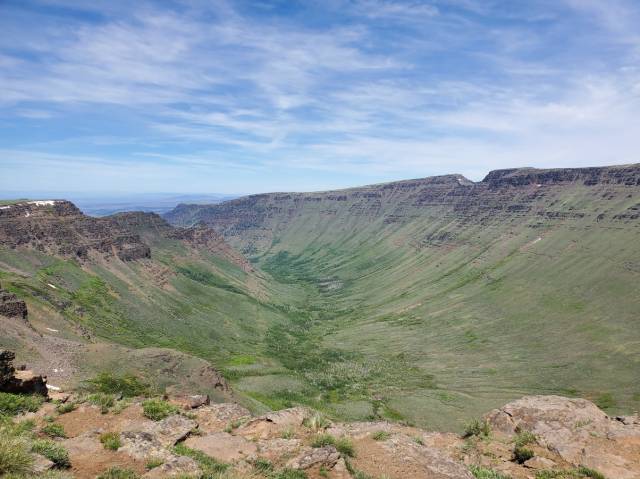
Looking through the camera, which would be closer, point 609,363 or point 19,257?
point 609,363

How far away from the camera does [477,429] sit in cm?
2925

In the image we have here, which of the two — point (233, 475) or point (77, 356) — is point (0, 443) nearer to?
point (233, 475)

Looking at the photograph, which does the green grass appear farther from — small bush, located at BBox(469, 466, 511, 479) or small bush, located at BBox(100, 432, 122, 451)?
small bush, located at BBox(100, 432, 122, 451)

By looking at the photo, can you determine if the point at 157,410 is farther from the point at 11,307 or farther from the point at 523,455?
the point at 11,307

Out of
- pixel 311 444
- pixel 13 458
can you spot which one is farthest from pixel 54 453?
pixel 311 444

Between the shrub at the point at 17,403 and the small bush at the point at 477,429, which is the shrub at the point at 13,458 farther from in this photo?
the small bush at the point at 477,429

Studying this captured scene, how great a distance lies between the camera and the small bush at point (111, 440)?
21.0 meters

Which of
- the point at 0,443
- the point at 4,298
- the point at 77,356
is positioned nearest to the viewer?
the point at 0,443

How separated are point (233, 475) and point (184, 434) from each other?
8166mm

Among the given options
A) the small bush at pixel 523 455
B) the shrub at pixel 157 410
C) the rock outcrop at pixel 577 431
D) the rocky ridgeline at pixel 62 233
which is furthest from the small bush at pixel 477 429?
the rocky ridgeline at pixel 62 233

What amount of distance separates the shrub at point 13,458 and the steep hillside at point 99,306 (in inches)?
1817

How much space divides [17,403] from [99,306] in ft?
377

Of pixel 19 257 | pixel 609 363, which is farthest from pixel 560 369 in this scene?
pixel 19 257

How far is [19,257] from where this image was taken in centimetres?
13212
